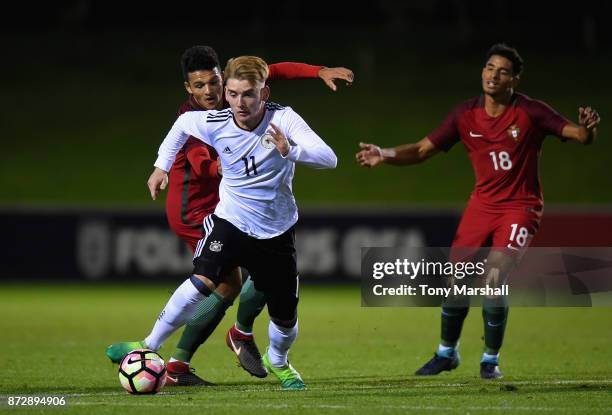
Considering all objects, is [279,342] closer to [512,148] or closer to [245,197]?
[245,197]

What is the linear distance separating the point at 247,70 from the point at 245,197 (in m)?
0.87

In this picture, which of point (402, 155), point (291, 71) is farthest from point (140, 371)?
point (402, 155)

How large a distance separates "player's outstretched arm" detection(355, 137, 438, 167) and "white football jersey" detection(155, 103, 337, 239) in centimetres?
77

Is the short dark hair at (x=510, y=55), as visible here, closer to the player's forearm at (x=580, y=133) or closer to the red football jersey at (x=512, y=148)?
the red football jersey at (x=512, y=148)

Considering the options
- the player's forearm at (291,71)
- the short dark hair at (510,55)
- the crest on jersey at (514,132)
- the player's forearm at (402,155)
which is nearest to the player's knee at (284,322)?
the player's forearm at (402,155)

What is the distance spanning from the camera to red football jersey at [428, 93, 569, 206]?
9242 mm

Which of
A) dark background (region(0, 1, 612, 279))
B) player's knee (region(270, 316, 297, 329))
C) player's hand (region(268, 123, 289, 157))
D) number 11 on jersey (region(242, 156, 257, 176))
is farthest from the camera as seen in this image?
dark background (region(0, 1, 612, 279))

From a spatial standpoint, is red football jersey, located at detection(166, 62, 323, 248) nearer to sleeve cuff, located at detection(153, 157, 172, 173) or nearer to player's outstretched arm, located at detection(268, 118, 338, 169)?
sleeve cuff, located at detection(153, 157, 172, 173)

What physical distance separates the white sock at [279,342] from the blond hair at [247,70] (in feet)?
5.78

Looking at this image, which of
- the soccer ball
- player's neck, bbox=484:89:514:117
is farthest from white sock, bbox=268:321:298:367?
player's neck, bbox=484:89:514:117

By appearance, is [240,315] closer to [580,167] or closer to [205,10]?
[580,167]

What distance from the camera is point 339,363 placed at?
1029cm

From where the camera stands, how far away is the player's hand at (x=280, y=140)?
24.4ft

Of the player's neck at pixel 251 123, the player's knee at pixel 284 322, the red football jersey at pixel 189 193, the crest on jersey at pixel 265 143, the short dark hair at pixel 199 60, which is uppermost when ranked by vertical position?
the short dark hair at pixel 199 60
